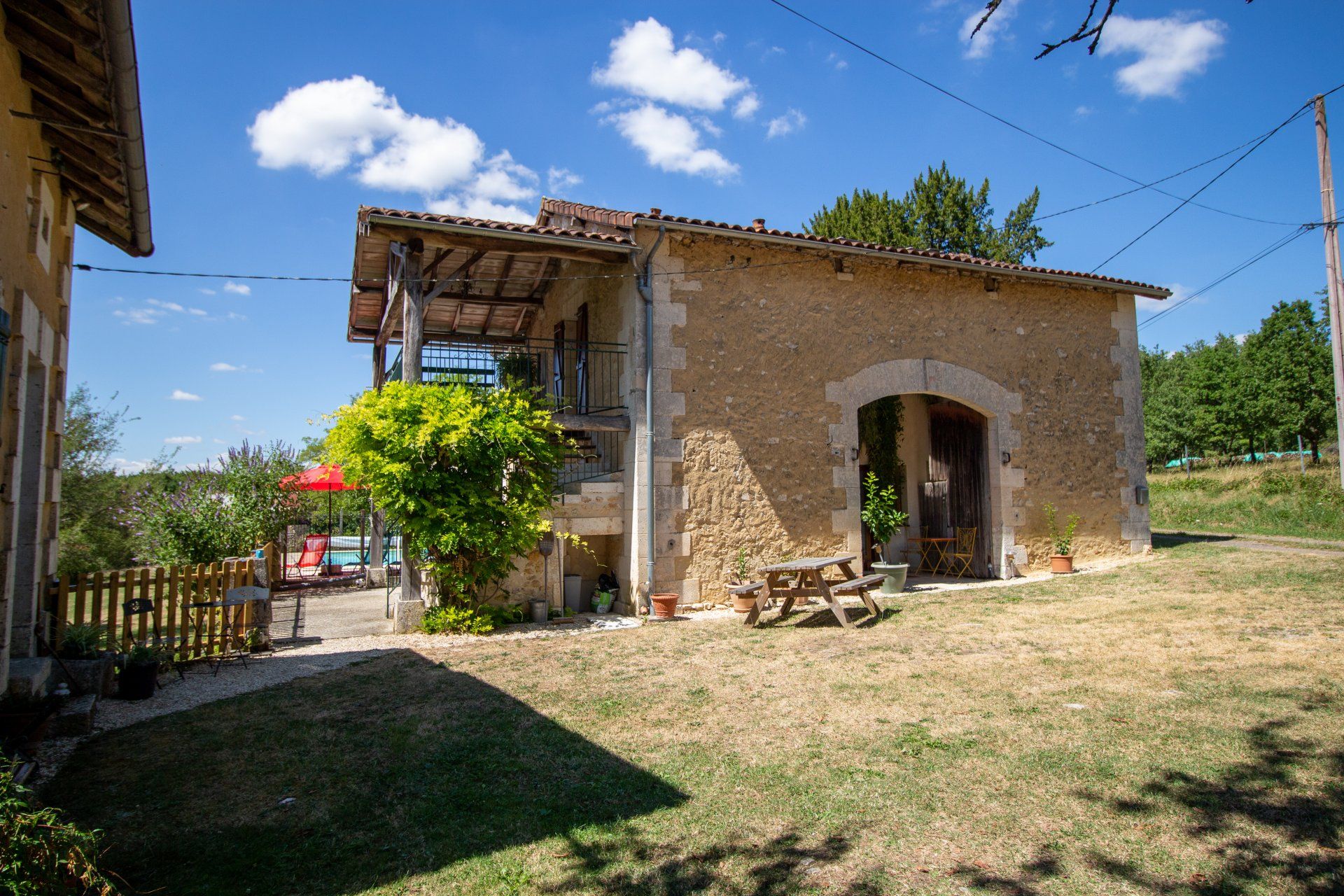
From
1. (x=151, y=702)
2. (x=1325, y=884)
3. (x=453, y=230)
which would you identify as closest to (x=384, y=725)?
(x=151, y=702)

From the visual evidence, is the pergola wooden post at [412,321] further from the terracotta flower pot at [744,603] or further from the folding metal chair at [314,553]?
the folding metal chair at [314,553]

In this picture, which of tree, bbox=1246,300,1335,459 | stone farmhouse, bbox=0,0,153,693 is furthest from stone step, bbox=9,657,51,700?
tree, bbox=1246,300,1335,459

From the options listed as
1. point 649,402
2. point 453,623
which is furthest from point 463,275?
point 453,623

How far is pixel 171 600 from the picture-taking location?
6.45 m

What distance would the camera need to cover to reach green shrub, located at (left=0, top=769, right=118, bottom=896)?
214 centimetres

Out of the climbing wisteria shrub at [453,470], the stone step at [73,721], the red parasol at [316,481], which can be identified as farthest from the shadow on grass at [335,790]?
the red parasol at [316,481]

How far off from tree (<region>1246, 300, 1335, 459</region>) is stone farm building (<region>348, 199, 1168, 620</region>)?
17409 millimetres

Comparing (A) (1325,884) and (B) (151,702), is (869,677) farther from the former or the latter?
(B) (151,702)

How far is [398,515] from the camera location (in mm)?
7574

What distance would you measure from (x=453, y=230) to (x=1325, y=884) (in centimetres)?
782

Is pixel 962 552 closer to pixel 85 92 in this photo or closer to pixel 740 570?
pixel 740 570

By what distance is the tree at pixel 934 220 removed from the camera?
1938 cm

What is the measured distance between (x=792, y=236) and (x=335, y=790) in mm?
7538

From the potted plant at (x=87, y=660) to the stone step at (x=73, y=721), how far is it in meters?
0.41
